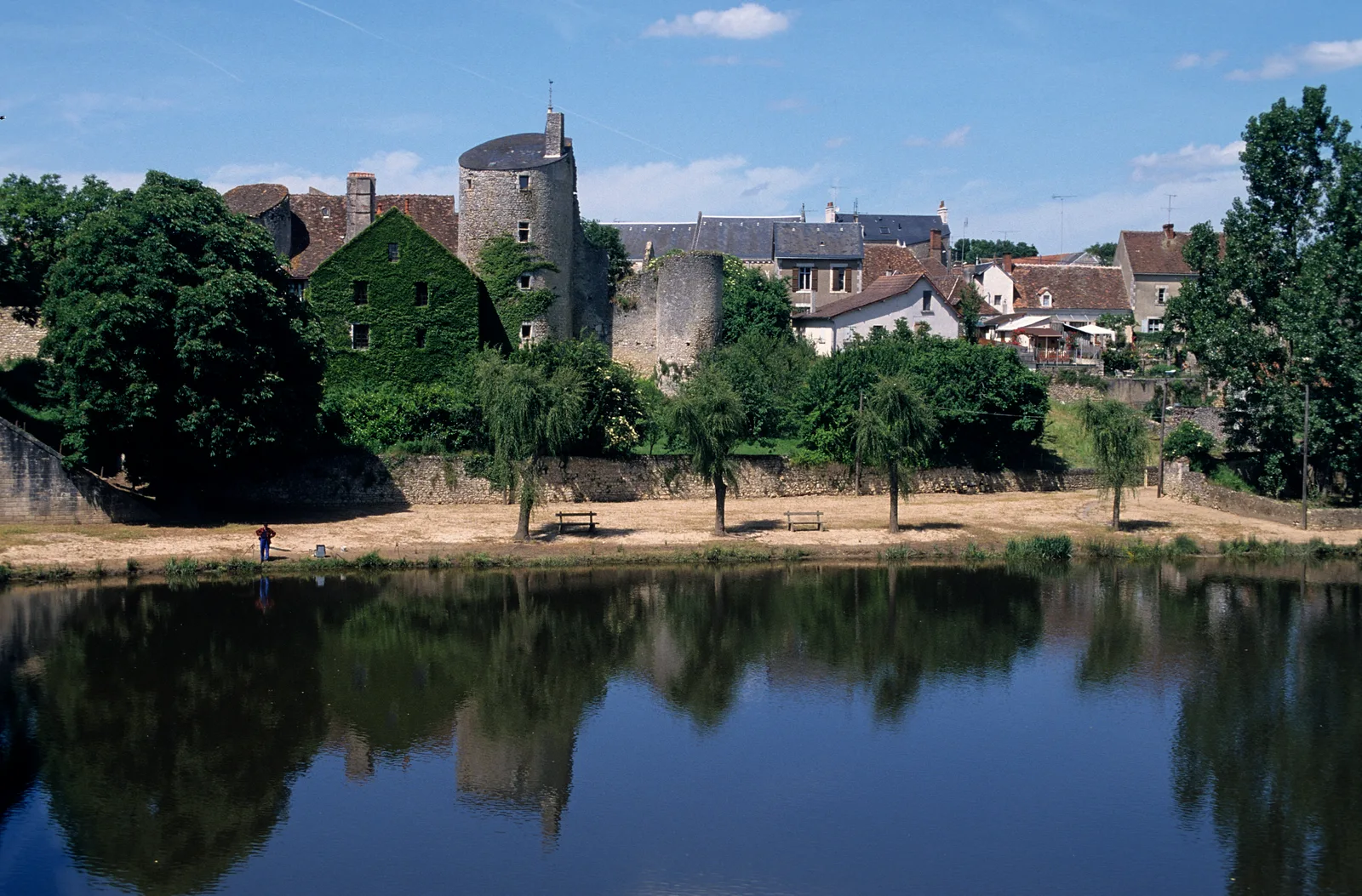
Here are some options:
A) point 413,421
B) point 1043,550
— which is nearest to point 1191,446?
point 1043,550

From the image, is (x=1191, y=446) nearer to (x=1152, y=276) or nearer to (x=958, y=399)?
(x=958, y=399)

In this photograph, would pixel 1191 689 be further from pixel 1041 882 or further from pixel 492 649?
pixel 492 649

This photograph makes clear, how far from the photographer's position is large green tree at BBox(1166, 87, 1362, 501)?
40406 millimetres

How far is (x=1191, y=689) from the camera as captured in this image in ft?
79.2

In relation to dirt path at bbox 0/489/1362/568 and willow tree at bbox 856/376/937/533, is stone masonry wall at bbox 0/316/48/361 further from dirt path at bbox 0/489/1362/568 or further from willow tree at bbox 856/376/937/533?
willow tree at bbox 856/376/937/533

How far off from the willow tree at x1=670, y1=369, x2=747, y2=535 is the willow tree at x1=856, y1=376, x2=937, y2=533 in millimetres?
3659

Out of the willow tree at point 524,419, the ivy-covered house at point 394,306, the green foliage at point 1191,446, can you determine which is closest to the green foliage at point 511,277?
the ivy-covered house at point 394,306

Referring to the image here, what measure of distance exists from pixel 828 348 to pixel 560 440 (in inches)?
1036

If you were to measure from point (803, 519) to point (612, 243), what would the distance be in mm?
35866

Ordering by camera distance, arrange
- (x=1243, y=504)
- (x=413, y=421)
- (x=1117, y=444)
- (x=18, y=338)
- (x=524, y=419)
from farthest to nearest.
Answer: (x=18, y=338) < (x=1243, y=504) < (x=413, y=421) < (x=1117, y=444) < (x=524, y=419)

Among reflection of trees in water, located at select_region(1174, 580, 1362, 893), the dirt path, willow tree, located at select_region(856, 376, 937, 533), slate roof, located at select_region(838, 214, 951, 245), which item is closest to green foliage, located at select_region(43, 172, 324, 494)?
the dirt path

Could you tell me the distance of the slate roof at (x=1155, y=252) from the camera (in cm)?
7069

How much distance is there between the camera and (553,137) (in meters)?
48.1

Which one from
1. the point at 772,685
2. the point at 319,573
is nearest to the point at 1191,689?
the point at 772,685
